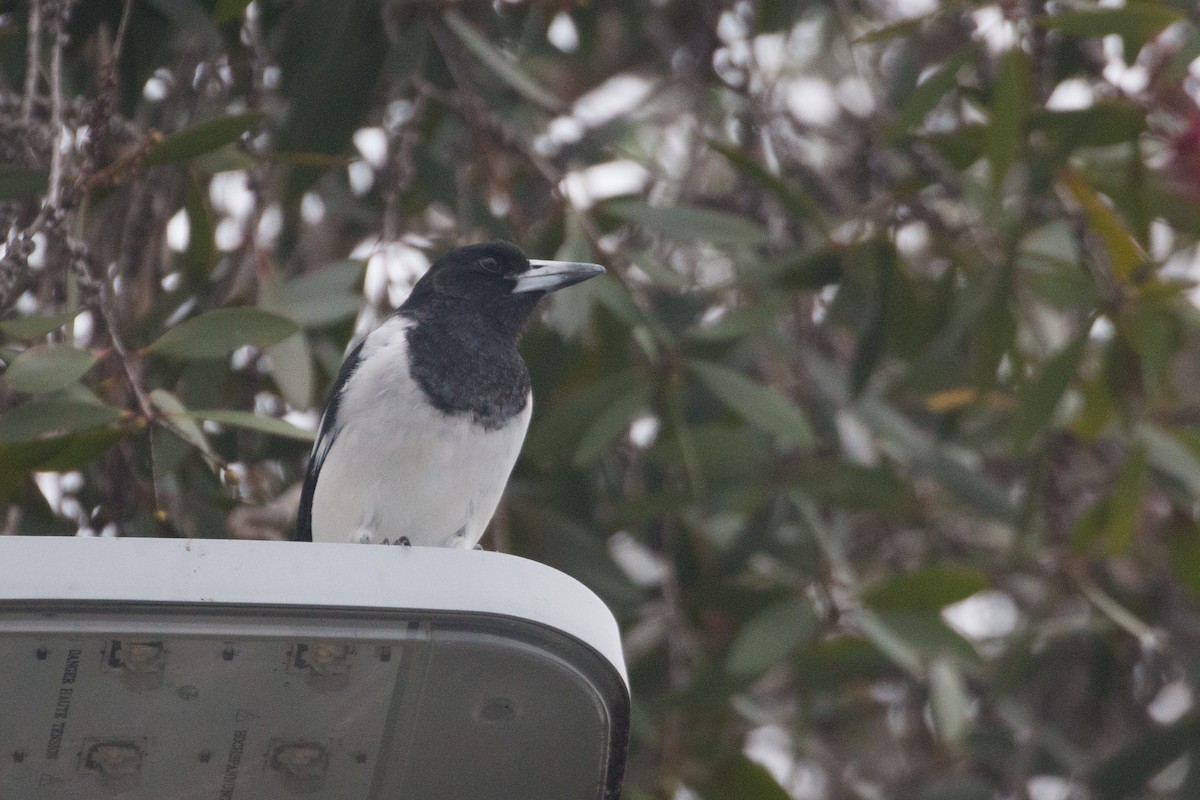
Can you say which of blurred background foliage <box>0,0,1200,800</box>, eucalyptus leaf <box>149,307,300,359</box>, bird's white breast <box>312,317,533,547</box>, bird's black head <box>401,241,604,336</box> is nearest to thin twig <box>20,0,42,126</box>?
blurred background foliage <box>0,0,1200,800</box>

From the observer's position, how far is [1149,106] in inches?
108

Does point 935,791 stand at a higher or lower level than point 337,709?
lower

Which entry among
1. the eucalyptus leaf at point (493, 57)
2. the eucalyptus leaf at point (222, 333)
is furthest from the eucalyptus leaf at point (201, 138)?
the eucalyptus leaf at point (493, 57)

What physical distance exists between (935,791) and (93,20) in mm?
2324

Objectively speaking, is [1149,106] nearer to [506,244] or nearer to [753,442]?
[753,442]

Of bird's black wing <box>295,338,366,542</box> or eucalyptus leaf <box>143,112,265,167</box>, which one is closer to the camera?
eucalyptus leaf <box>143,112,265,167</box>

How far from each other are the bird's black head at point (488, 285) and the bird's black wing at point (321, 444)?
196 millimetres

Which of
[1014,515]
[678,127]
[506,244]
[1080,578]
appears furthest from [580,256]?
[678,127]

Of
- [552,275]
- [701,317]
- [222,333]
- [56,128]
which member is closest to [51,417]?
[222,333]

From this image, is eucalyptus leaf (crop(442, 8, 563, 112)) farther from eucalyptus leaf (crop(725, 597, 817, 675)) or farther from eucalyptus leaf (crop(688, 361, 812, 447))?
eucalyptus leaf (crop(725, 597, 817, 675))

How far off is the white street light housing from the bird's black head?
133 cm

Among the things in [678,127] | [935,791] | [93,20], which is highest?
[93,20]

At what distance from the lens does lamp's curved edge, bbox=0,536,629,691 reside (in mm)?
1182

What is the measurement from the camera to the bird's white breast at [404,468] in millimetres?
2293
